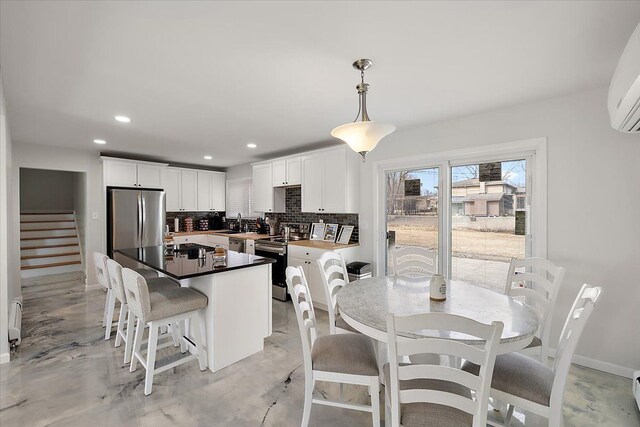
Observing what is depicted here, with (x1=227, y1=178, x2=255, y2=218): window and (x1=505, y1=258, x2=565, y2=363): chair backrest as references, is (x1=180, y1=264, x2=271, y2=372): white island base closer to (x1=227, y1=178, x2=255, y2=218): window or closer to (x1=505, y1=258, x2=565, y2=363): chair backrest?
(x1=505, y1=258, x2=565, y2=363): chair backrest

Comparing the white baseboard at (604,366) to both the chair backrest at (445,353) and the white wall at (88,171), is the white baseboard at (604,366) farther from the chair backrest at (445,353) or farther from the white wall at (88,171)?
the white wall at (88,171)

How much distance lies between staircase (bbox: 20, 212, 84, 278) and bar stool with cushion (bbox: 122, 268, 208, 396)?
5.14 meters

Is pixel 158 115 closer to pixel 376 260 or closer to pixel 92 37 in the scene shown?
pixel 92 37

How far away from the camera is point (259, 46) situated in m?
1.86

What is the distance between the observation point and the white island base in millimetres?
2461

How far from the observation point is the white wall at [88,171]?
4.61 m

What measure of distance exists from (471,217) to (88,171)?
5.91 m

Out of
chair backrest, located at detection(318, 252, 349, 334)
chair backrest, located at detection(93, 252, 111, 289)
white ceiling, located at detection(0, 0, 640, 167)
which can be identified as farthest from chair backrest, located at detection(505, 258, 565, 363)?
chair backrest, located at detection(93, 252, 111, 289)

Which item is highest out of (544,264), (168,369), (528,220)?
(528,220)

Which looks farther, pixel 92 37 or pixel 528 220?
pixel 528 220

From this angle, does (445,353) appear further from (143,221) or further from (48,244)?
(48,244)

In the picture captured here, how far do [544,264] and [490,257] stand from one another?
98 centimetres

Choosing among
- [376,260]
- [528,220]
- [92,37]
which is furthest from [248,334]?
[528,220]

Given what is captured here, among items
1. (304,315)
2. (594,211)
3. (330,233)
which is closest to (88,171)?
(330,233)
